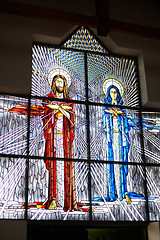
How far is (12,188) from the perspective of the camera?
26.2 feet

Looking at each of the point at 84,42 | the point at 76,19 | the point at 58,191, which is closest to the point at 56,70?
the point at 84,42

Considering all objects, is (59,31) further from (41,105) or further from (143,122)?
(143,122)

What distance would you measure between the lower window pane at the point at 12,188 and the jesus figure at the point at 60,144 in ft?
1.63

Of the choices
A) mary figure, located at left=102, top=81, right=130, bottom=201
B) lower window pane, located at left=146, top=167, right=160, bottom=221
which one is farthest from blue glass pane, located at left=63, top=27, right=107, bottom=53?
lower window pane, located at left=146, top=167, right=160, bottom=221

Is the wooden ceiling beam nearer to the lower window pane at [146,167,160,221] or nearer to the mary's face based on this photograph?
the mary's face

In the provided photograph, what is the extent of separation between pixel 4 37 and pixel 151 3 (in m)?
3.73

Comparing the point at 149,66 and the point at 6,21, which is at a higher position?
the point at 6,21

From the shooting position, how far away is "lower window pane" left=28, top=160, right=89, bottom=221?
806cm

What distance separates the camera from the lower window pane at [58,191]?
8.06 m

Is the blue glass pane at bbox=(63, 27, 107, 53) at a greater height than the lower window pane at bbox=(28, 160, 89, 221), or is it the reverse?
the blue glass pane at bbox=(63, 27, 107, 53)

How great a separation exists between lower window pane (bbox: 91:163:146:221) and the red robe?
1.44ft

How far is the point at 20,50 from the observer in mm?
8914

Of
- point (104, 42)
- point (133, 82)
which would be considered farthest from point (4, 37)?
point (133, 82)

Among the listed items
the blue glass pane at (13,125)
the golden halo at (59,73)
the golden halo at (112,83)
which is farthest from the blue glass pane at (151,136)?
the blue glass pane at (13,125)
